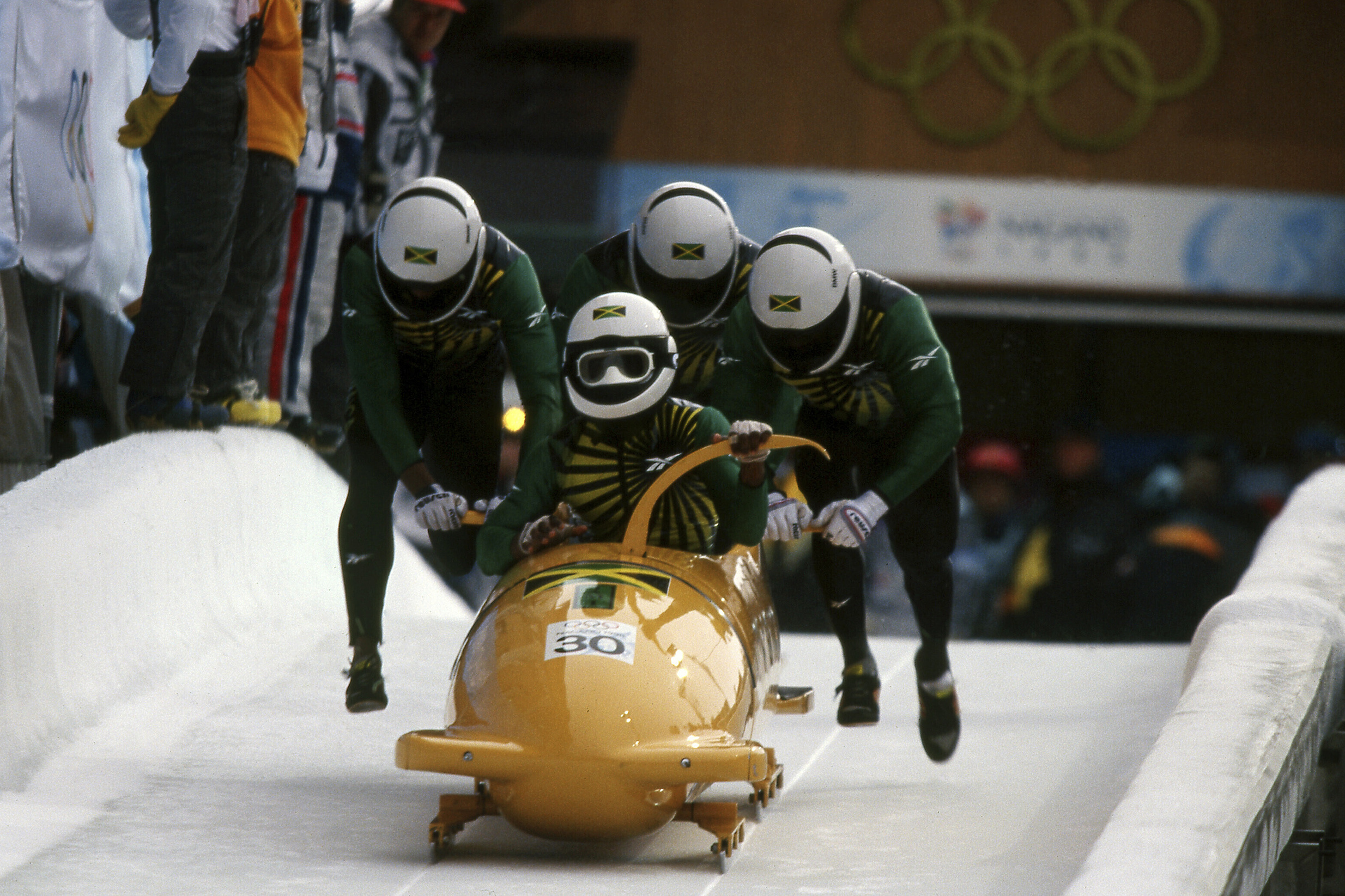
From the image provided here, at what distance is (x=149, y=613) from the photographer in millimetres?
4352

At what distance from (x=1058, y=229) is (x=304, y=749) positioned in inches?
324

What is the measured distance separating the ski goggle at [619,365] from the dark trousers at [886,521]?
30.4 inches

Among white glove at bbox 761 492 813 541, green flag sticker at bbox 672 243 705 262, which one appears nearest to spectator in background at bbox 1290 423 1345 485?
green flag sticker at bbox 672 243 705 262

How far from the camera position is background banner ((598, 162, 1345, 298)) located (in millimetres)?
11242

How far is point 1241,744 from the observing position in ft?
10.3

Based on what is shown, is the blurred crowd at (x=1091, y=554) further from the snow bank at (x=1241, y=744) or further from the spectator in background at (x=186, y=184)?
the spectator in background at (x=186, y=184)

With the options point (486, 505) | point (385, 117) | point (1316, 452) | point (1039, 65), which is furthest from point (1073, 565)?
point (1039, 65)

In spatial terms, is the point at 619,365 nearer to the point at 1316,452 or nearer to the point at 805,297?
the point at 805,297

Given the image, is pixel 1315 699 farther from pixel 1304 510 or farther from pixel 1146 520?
pixel 1146 520

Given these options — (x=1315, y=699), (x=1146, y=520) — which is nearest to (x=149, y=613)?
(x=1315, y=699)

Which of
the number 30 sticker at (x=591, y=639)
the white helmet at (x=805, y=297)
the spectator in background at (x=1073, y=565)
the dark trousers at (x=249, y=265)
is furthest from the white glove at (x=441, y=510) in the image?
the spectator in background at (x=1073, y=565)

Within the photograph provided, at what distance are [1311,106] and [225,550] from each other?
9.06m

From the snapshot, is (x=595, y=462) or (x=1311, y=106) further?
(x=1311, y=106)

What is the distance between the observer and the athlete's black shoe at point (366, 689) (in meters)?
3.82
